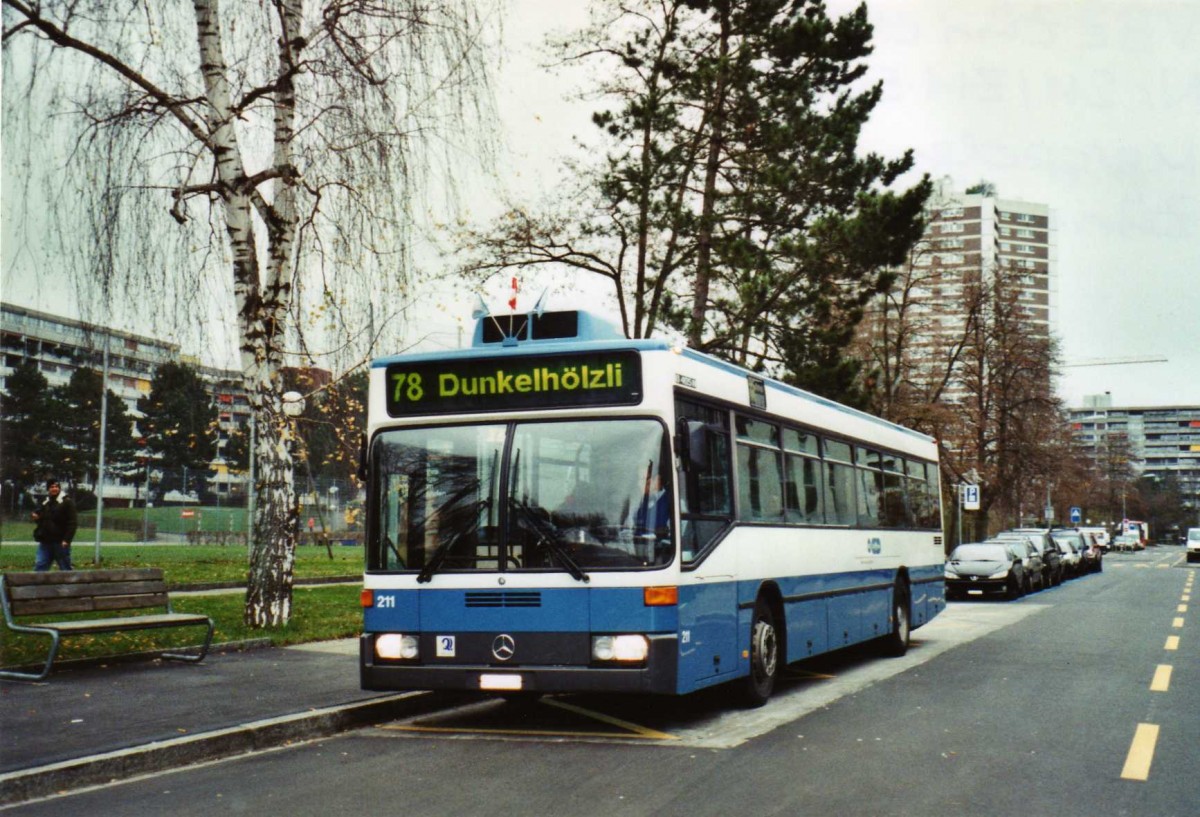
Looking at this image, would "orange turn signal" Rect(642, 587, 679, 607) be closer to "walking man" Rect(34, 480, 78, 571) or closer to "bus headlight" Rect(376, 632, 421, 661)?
"bus headlight" Rect(376, 632, 421, 661)

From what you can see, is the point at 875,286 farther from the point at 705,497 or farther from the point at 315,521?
the point at 315,521

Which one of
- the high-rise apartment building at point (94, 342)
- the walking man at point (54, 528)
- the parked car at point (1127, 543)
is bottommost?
the parked car at point (1127, 543)

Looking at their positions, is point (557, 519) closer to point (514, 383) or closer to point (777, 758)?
point (514, 383)

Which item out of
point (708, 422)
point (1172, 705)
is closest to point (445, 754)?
point (708, 422)

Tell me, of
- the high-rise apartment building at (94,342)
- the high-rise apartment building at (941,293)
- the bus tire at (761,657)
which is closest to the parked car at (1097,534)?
the high-rise apartment building at (941,293)

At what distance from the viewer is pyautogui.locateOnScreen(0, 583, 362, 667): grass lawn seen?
1261 cm

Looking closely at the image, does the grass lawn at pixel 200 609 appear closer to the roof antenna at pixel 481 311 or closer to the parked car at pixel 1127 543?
the roof antenna at pixel 481 311

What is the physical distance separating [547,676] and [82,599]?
204 inches

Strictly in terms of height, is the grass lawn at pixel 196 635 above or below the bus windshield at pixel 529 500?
below

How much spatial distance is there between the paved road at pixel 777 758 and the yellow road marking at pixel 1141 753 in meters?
0.03

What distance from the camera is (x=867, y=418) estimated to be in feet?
50.0

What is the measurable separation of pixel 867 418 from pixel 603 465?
23.7 ft

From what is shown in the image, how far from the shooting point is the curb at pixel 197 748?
6832mm

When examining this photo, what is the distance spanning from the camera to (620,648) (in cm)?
855
